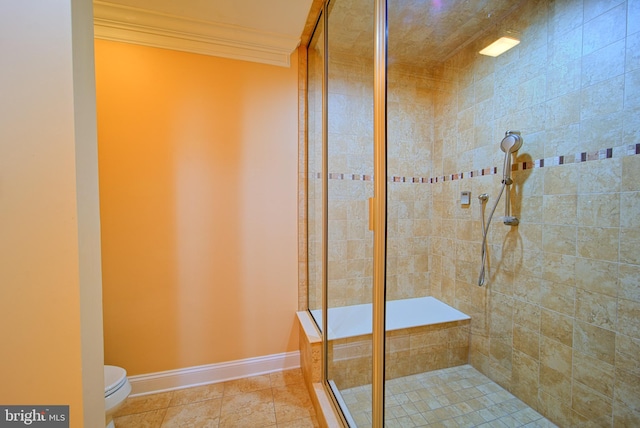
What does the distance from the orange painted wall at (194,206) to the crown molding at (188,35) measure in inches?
2.2

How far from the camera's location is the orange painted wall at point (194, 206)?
4.99ft

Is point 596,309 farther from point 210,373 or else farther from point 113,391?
point 113,391

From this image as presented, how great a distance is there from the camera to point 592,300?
3.74ft

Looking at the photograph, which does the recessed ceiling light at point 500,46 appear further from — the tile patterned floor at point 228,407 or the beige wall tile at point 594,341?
the tile patterned floor at point 228,407

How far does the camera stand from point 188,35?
1.58 m

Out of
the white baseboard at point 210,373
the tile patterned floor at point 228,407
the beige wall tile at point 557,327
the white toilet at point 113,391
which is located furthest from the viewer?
the white baseboard at point 210,373

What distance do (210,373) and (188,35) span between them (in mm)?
2359

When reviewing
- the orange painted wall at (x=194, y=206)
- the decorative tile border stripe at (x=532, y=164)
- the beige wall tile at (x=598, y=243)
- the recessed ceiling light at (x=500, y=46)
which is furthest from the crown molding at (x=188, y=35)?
the beige wall tile at (x=598, y=243)

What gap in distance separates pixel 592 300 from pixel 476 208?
802 mm

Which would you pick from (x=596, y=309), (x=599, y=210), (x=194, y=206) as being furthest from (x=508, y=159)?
(x=194, y=206)

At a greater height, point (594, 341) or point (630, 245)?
point (630, 245)

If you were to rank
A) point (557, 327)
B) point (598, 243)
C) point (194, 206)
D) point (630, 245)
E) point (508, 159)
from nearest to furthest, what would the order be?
point (630, 245) < point (598, 243) < point (557, 327) < point (508, 159) < point (194, 206)

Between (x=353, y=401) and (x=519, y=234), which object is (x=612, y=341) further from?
(x=353, y=401)

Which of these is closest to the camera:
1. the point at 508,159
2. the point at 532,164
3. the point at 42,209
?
the point at 42,209
